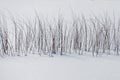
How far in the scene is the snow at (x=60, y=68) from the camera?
154cm

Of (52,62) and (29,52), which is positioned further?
(29,52)

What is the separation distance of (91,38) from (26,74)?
30.1 inches

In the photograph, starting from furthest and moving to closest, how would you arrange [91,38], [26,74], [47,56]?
[91,38]
[47,56]
[26,74]

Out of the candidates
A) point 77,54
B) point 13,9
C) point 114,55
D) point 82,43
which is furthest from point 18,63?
point 13,9

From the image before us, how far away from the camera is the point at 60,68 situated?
5.37 ft

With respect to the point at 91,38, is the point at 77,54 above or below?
below

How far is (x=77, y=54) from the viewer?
190 centimetres

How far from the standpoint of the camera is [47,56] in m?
1.84

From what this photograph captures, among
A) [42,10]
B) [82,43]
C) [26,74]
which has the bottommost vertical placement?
[26,74]

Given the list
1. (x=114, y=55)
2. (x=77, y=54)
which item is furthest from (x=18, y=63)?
(x=114, y=55)

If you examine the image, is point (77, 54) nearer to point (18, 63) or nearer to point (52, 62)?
point (52, 62)

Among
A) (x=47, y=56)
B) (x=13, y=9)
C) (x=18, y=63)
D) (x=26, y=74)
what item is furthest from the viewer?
(x=13, y=9)

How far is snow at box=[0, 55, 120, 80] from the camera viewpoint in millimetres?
1536

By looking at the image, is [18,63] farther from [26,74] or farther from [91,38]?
[91,38]
